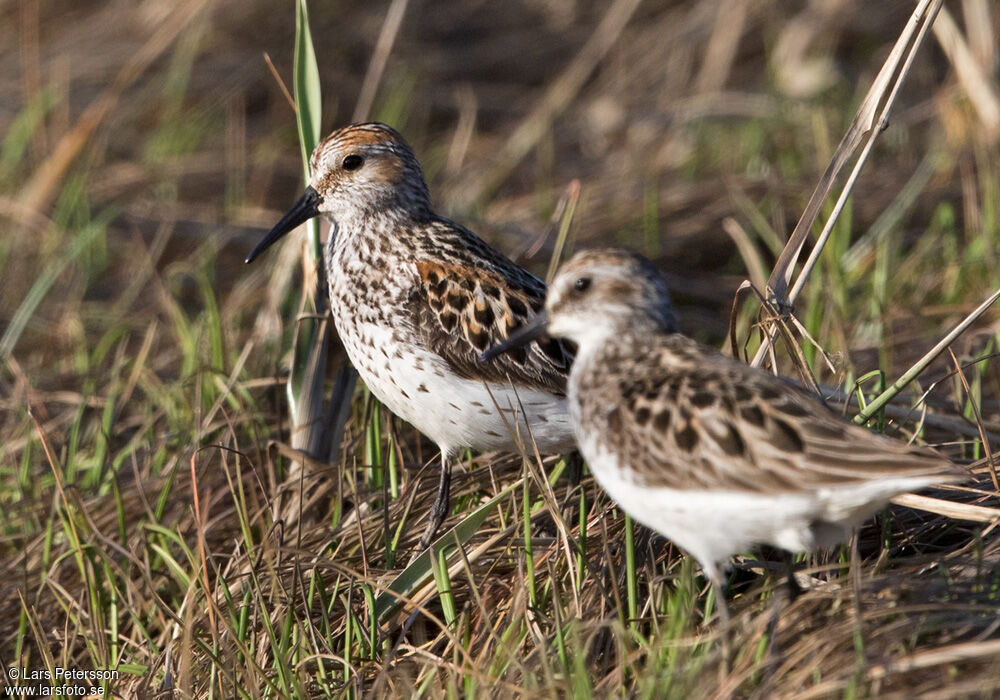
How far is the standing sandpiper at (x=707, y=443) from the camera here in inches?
129

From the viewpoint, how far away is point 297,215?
555 centimetres

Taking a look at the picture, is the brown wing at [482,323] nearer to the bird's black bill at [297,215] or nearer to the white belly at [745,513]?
the bird's black bill at [297,215]

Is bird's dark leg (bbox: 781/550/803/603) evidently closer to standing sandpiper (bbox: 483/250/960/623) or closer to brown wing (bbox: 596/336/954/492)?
standing sandpiper (bbox: 483/250/960/623)

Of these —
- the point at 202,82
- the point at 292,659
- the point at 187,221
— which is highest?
the point at 202,82

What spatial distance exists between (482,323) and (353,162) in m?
1.09

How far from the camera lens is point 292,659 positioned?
446cm

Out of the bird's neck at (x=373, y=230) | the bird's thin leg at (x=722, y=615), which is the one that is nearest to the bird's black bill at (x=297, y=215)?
the bird's neck at (x=373, y=230)

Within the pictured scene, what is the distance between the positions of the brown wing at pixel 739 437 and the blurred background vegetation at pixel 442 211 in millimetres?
451

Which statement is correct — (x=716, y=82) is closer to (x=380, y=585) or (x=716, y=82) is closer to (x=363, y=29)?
(x=363, y=29)

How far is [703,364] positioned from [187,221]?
689 cm

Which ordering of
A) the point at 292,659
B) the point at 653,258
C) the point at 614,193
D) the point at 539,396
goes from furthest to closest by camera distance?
the point at 614,193
the point at 653,258
the point at 539,396
the point at 292,659

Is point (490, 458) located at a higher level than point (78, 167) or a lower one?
lower

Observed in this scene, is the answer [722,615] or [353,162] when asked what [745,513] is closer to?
[722,615]

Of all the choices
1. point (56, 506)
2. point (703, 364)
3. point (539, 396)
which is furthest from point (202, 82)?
point (703, 364)
